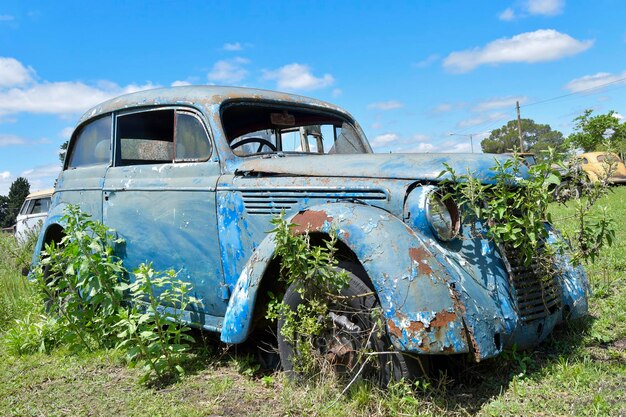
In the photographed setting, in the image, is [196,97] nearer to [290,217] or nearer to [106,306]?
[290,217]

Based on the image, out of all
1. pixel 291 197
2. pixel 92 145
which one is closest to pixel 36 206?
pixel 92 145

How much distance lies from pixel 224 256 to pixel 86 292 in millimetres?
1166

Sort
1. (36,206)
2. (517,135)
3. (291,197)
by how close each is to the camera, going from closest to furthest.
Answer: (291,197)
(36,206)
(517,135)

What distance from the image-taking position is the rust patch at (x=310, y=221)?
8.89ft

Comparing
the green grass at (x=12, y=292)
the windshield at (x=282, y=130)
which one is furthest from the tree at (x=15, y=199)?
the windshield at (x=282, y=130)

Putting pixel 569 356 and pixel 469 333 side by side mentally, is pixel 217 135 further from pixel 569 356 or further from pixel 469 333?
pixel 569 356

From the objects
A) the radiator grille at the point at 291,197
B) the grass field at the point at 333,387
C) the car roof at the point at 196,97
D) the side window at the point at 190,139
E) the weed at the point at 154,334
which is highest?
the car roof at the point at 196,97

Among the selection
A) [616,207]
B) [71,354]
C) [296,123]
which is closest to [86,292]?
[71,354]

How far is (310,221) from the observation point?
2764 millimetres

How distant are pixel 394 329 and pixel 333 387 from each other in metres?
0.53

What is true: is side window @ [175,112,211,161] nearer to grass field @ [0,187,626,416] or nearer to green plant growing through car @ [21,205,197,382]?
green plant growing through car @ [21,205,197,382]

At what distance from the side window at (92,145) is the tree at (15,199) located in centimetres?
3549

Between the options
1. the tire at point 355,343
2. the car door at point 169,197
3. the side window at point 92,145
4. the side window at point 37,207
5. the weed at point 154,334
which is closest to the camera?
the tire at point 355,343

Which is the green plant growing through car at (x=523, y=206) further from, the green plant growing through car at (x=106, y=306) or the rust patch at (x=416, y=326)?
the green plant growing through car at (x=106, y=306)
